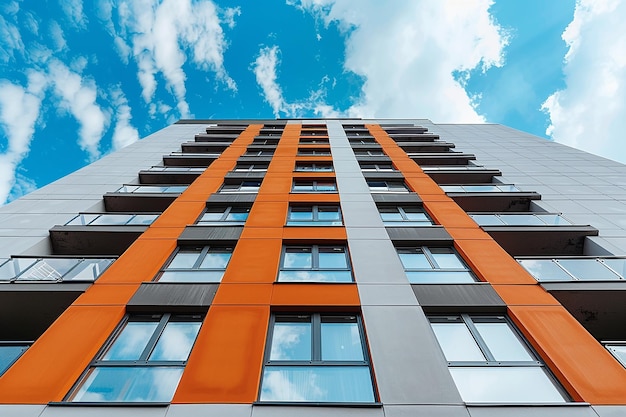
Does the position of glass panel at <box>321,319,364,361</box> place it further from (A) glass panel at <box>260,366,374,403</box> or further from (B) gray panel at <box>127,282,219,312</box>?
(B) gray panel at <box>127,282,219,312</box>

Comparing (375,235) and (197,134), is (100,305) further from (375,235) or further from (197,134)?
(197,134)

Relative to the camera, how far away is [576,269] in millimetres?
8391

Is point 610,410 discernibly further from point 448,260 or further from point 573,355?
point 448,260

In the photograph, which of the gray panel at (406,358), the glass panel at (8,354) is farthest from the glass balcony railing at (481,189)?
the glass panel at (8,354)

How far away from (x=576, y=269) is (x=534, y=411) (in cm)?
483

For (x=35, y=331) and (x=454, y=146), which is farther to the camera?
(x=454, y=146)

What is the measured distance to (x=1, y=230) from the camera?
10.7m

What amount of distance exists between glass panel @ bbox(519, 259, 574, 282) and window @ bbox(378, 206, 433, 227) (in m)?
3.11

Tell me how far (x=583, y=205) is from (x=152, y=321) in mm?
14944

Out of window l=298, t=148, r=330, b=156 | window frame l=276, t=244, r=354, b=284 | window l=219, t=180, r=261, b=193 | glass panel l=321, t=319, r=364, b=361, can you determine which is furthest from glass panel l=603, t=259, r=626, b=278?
window l=298, t=148, r=330, b=156

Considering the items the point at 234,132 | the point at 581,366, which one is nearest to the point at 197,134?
the point at 234,132

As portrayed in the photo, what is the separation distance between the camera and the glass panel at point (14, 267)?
8055 millimetres

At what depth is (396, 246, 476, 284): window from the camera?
325 inches

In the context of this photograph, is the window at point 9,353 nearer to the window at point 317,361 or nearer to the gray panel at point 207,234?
the gray panel at point 207,234
